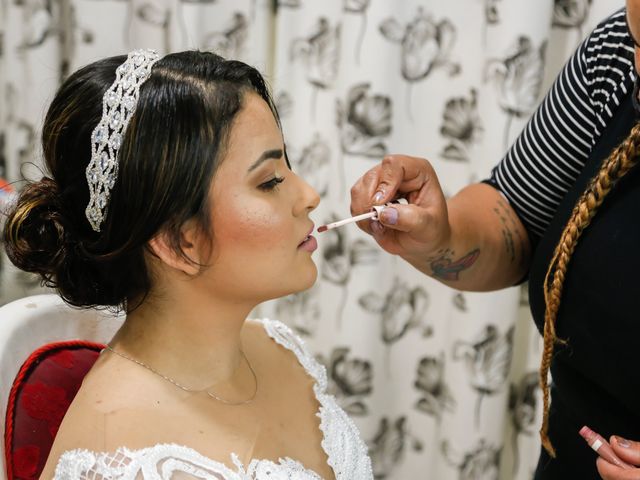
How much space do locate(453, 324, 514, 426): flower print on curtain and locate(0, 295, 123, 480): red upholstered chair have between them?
0.87 metres

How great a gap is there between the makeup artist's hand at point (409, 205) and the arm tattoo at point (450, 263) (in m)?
0.03

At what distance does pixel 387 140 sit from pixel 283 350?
0.66 meters

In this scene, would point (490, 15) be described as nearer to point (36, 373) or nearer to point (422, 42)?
point (422, 42)

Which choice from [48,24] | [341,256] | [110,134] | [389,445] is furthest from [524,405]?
[48,24]

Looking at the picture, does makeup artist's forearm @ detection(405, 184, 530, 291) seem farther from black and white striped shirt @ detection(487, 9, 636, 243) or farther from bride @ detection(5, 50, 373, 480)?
bride @ detection(5, 50, 373, 480)

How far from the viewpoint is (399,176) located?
1.20 metres

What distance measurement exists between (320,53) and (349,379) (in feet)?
2.67

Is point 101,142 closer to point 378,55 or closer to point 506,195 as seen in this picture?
point 506,195

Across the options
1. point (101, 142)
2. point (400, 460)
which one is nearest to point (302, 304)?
point (400, 460)

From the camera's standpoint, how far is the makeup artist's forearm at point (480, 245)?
1.28m

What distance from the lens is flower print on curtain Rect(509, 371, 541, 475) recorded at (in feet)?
5.94

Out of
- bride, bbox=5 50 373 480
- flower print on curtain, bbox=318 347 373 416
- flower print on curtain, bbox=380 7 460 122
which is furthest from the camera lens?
flower print on curtain, bbox=318 347 373 416

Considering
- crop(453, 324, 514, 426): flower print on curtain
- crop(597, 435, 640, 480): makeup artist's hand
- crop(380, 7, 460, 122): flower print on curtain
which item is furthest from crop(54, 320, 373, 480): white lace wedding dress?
crop(380, 7, 460, 122): flower print on curtain

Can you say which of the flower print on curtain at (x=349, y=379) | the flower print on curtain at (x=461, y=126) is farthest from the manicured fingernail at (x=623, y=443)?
the flower print on curtain at (x=349, y=379)
